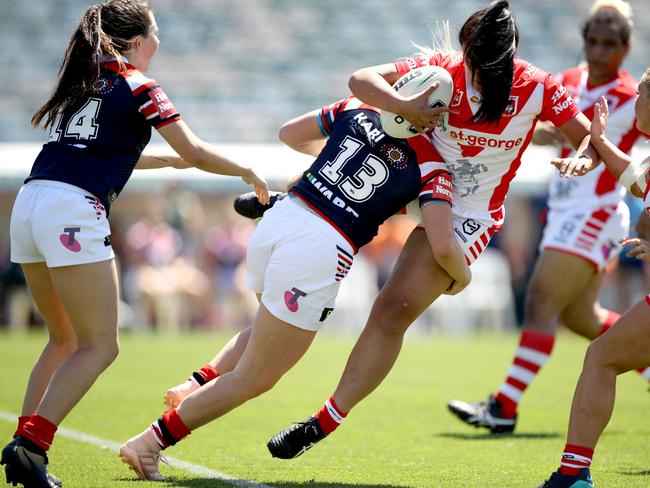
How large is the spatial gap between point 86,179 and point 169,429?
48.2 inches

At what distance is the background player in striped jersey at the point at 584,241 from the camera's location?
6551 millimetres

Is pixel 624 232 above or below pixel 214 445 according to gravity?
above

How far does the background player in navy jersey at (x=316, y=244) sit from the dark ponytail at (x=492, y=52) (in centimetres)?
40

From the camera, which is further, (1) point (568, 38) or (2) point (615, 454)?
(1) point (568, 38)

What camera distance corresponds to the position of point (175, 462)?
5.18 meters

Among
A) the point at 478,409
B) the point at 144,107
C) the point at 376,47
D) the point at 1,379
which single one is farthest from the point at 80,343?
the point at 376,47

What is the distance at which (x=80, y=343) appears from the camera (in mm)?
4457

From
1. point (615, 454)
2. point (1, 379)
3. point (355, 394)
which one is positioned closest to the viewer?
point (355, 394)

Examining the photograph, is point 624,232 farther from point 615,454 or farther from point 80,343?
point 80,343

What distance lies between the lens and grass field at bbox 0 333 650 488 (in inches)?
190

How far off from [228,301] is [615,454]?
12.1 meters

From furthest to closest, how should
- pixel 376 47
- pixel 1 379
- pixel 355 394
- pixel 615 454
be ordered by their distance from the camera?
1. pixel 376 47
2. pixel 1 379
3. pixel 615 454
4. pixel 355 394

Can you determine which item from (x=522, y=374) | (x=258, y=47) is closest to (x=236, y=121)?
(x=258, y=47)

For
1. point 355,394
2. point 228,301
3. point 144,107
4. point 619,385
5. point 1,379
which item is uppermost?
point 144,107
